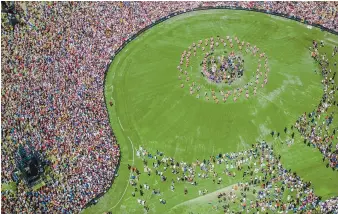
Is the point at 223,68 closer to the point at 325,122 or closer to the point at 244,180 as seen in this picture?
the point at 325,122

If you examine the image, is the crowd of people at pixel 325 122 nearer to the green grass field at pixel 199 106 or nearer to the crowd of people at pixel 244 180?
the green grass field at pixel 199 106

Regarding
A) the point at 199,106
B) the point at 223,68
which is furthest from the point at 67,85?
the point at 223,68

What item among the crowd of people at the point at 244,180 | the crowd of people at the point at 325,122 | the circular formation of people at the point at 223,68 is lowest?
the crowd of people at the point at 244,180

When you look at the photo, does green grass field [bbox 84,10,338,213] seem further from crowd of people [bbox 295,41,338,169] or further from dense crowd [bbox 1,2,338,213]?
dense crowd [bbox 1,2,338,213]

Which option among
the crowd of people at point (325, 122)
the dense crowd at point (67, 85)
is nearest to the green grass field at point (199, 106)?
the crowd of people at point (325, 122)

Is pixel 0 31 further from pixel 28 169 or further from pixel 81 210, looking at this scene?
pixel 81 210

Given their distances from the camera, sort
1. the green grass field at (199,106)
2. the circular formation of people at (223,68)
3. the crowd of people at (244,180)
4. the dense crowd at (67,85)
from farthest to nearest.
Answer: the circular formation of people at (223,68) → the green grass field at (199,106) → the dense crowd at (67,85) → the crowd of people at (244,180)
